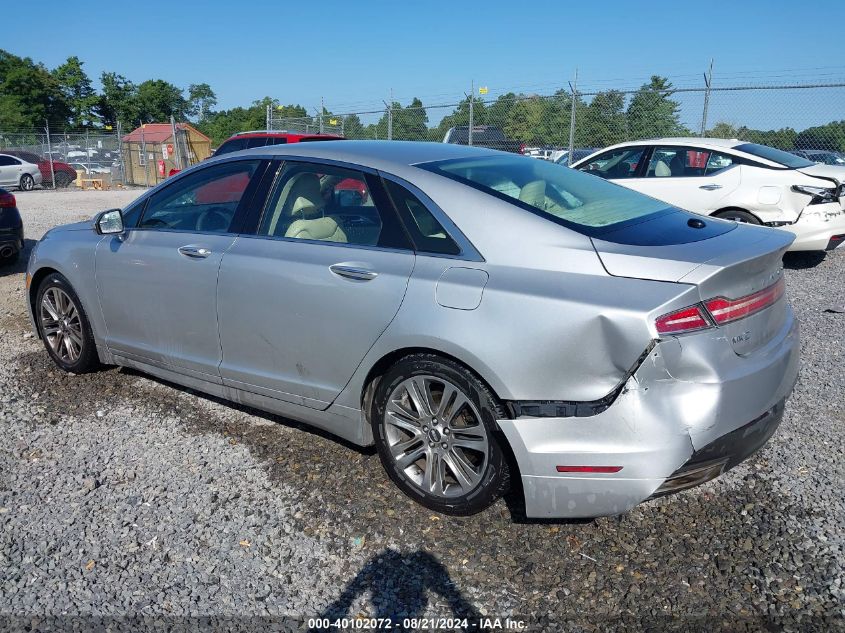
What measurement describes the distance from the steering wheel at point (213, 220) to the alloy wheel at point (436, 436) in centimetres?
151

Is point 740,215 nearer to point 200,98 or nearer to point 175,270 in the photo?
point 175,270

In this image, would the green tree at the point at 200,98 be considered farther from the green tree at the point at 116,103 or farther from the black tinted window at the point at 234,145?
the black tinted window at the point at 234,145

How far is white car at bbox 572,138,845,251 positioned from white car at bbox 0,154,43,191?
2307 centimetres

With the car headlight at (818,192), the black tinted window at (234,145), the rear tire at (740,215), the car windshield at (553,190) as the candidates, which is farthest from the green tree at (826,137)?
the car windshield at (553,190)

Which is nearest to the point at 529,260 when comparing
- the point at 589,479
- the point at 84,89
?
the point at 589,479

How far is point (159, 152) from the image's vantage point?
27.0 meters

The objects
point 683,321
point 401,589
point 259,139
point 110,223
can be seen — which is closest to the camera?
point 683,321

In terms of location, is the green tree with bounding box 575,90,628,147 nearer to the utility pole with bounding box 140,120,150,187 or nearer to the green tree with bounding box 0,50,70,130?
the utility pole with bounding box 140,120,150,187

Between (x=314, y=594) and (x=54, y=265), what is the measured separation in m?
3.26

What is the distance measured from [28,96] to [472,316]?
69903mm

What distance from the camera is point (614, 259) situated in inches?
106

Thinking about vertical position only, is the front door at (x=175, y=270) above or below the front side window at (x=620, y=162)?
below

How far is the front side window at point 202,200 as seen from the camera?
12.9ft

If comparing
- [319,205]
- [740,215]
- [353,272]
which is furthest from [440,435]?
[740,215]
